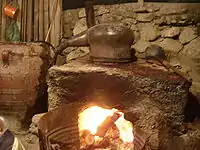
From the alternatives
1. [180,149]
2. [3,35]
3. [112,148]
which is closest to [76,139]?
[112,148]

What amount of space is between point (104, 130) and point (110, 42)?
36.6 inches

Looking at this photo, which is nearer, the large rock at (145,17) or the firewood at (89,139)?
the firewood at (89,139)

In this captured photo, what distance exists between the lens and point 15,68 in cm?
370

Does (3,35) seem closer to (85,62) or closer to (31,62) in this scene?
(31,62)

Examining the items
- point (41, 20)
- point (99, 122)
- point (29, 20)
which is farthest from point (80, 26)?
point (99, 122)

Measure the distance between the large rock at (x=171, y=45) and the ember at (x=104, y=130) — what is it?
1.40 m

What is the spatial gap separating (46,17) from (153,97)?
7.16 feet

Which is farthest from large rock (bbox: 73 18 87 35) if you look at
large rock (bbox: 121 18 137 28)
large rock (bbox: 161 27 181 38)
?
large rock (bbox: 161 27 181 38)

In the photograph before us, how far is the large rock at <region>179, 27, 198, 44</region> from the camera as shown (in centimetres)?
334

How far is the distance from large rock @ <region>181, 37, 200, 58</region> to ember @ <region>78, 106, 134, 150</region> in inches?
55.9

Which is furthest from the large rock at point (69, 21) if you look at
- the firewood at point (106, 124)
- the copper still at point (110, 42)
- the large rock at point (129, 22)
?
the firewood at point (106, 124)

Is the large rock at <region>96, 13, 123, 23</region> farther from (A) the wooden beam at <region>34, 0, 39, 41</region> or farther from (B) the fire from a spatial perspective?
(B) the fire

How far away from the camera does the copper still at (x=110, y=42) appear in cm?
286

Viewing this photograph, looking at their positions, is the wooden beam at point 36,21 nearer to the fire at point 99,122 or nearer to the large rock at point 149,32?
the large rock at point 149,32
